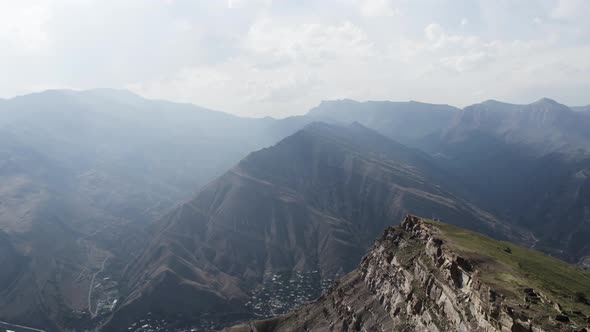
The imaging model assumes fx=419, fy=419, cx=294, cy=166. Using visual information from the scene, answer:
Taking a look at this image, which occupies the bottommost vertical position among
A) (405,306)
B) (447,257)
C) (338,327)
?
(338,327)

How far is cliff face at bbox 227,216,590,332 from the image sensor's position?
7212cm

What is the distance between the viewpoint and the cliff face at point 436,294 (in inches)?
2840

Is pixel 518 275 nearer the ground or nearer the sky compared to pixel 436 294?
nearer the sky

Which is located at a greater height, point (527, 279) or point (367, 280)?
point (527, 279)

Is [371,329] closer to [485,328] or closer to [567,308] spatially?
[485,328]

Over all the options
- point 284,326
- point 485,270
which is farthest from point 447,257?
point 284,326

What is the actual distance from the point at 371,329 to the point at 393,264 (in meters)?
21.0

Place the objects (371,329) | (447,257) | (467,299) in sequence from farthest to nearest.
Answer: (371,329) → (447,257) → (467,299)

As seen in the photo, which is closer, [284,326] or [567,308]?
[567,308]

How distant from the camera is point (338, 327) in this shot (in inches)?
5458

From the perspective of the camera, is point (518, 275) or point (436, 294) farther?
point (436, 294)

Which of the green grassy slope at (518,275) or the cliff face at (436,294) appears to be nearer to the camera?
the cliff face at (436,294)

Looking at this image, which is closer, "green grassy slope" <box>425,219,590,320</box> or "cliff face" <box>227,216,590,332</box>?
"cliff face" <box>227,216,590,332</box>

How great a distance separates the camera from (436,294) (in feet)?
323
